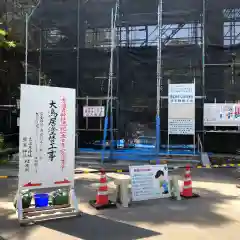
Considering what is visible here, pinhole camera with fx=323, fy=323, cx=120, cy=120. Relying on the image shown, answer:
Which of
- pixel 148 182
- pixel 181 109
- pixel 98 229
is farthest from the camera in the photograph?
pixel 181 109

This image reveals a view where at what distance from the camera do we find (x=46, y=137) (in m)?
5.58

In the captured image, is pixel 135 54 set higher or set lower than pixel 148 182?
higher

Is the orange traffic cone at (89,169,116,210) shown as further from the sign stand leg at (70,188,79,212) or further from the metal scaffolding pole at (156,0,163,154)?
the metal scaffolding pole at (156,0,163,154)

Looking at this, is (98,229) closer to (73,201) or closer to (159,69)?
(73,201)

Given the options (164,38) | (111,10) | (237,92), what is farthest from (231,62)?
(111,10)

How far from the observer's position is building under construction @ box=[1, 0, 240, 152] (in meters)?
11.8

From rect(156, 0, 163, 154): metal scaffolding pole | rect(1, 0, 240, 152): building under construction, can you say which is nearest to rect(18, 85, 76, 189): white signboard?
rect(156, 0, 163, 154): metal scaffolding pole

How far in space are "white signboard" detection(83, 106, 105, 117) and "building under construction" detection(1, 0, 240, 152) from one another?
0.30 m

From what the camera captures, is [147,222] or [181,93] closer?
[147,222]

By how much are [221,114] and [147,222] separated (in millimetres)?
6917

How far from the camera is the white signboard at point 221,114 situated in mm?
11133

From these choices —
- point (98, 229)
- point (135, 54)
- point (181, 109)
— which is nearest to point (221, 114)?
point (181, 109)

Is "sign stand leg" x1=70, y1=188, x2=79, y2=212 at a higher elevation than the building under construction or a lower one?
lower

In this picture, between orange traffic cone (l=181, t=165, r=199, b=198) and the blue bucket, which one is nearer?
the blue bucket
